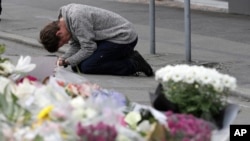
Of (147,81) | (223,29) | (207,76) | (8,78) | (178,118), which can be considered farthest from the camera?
(223,29)

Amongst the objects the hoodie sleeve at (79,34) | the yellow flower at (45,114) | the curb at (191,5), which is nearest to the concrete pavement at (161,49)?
the hoodie sleeve at (79,34)

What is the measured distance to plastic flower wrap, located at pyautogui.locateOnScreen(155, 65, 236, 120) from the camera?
328cm

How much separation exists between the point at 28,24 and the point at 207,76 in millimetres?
13365

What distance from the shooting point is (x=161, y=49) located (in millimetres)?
12469

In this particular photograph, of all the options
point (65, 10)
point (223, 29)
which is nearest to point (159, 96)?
point (65, 10)

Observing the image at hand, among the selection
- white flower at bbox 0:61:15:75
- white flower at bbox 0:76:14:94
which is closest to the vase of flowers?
white flower at bbox 0:76:14:94

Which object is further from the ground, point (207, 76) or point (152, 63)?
point (207, 76)

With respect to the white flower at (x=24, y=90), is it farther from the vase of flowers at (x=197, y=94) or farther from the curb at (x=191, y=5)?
the curb at (x=191, y=5)

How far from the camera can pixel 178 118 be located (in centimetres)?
311

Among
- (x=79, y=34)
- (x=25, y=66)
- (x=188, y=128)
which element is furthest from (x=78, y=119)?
(x=79, y=34)

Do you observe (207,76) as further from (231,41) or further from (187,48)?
(231,41)

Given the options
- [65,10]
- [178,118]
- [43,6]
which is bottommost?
[43,6]

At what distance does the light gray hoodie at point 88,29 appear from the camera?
28.0 ft

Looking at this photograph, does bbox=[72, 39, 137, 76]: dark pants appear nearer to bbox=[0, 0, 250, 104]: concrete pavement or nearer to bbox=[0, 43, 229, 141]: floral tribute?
bbox=[0, 0, 250, 104]: concrete pavement
